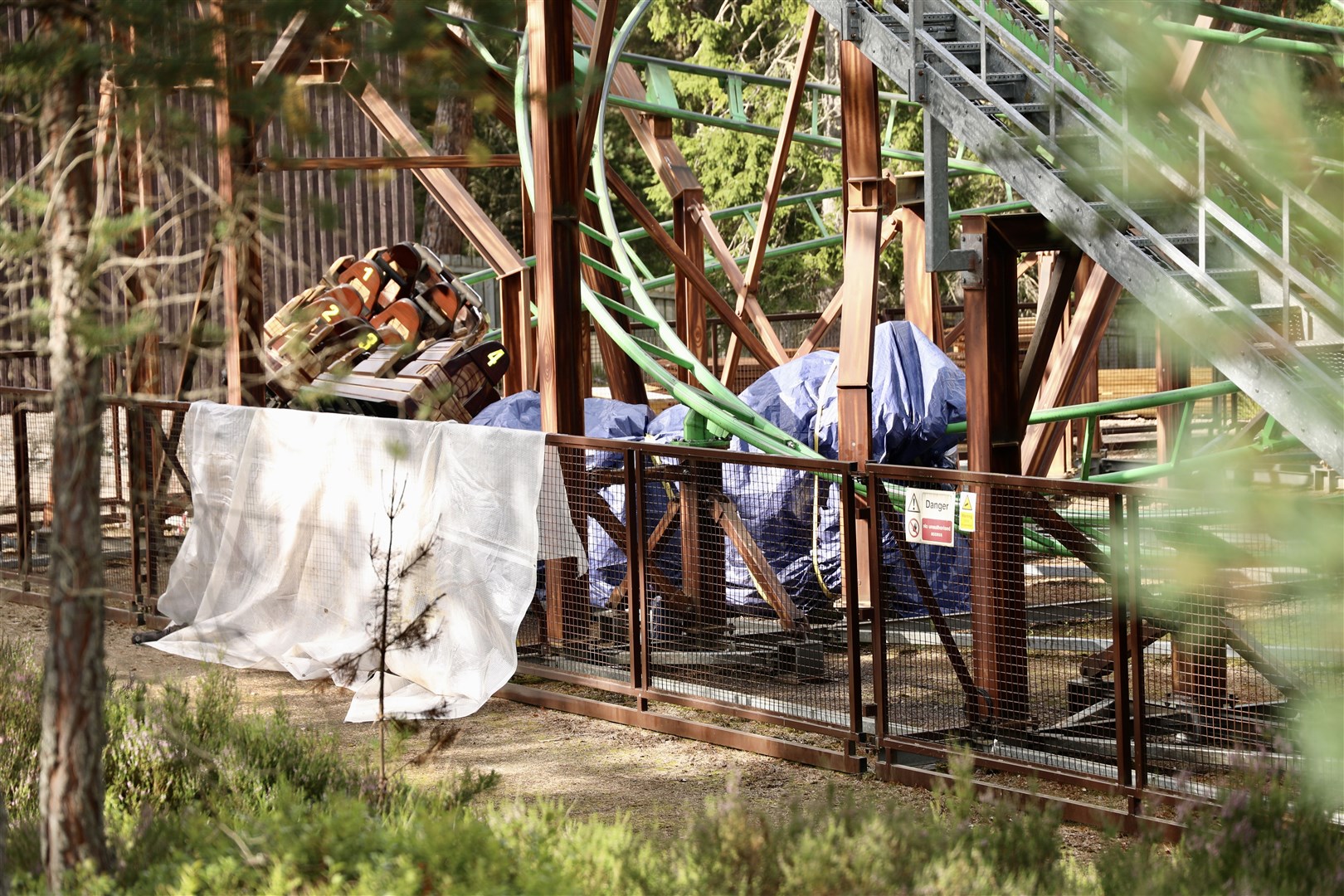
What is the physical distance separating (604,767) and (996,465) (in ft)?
8.29

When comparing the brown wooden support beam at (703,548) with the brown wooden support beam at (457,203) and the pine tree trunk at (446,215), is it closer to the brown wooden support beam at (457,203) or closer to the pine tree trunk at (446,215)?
the brown wooden support beam at (457,203)

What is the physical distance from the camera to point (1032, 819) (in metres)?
4.75

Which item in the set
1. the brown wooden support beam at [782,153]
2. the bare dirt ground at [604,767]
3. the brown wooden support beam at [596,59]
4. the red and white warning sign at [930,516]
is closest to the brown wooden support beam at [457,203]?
→ the brown wooden support beam at [596,59]

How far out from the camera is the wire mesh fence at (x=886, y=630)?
6.35m

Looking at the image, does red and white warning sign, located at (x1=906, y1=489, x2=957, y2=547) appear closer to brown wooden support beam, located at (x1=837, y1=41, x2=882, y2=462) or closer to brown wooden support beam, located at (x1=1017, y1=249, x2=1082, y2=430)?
brown wooden support beam, located at (x1=1017, y1=249, x2=1082, y2=430)

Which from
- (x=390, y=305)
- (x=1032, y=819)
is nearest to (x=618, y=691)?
(x=1032, y=819)

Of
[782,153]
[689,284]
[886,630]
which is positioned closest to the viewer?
[886,630]

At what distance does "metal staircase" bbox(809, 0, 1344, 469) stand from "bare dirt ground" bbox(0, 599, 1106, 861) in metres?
2.28

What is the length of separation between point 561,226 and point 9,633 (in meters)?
5.26

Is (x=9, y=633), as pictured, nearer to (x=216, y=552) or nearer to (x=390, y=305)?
(x=216, y=552)

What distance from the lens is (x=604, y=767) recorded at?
7.64m

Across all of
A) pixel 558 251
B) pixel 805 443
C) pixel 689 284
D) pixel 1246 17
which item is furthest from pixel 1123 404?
pixel 1246 17

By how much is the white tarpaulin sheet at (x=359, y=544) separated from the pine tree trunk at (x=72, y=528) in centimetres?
295

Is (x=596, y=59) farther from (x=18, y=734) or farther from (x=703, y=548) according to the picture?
(x=18, y=734)
